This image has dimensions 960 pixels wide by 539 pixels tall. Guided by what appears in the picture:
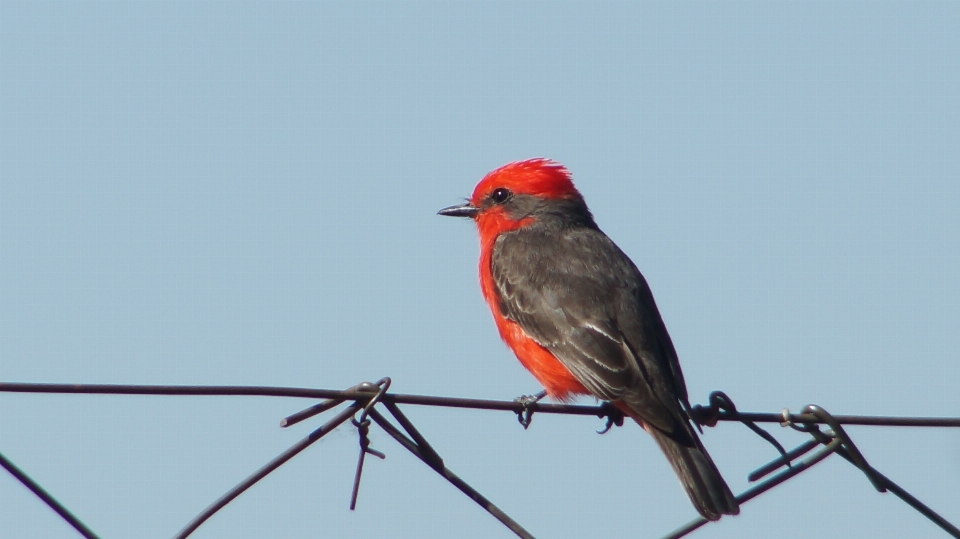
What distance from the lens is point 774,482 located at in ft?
12.5

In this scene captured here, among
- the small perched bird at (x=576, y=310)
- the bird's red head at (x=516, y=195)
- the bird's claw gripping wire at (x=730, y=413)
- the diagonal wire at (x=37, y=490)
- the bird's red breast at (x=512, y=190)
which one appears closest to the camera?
the diagonal wire at (x=37, y=490)

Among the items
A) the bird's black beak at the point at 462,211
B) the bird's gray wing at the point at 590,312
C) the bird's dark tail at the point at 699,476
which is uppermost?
the bird's black beak at the point at 462,211

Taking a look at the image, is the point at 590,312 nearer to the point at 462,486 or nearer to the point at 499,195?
the point at 499,195

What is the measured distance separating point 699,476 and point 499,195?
10.7 feet

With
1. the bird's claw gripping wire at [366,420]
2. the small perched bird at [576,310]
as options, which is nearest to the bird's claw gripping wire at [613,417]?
the small perched bird at [576,310]

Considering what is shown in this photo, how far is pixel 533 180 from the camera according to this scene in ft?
27.4

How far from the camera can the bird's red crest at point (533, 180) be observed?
833 cm

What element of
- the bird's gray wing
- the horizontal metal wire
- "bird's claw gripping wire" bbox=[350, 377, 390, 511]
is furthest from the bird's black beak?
"bird's claw gripping wire" bbox=[350, 377, 390, 511]

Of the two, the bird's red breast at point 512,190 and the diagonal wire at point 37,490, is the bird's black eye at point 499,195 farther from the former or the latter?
the diagonal wire at point 37,490

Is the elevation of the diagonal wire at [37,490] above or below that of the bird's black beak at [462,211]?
below

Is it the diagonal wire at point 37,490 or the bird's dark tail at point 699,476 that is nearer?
the diagonal wire at point 37,490

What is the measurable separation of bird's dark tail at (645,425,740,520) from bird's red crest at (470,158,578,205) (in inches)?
104

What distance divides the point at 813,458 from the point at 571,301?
301 centimetres

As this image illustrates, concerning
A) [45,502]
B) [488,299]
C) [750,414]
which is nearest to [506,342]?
[488,299]
